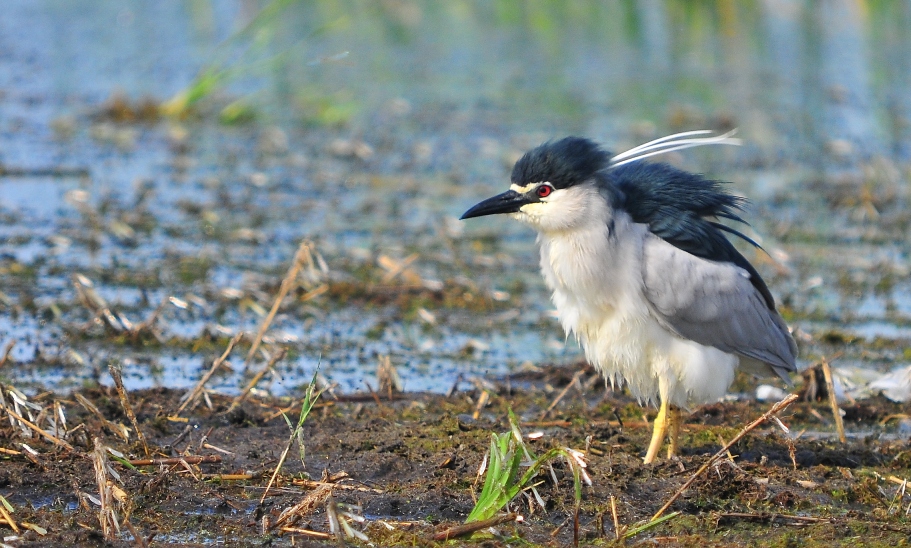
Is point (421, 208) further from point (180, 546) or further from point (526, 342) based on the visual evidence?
point (180, 546)

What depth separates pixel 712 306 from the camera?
197 inches

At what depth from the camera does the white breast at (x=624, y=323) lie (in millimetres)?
4910

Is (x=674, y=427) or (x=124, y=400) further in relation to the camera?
(x=674, y=427)

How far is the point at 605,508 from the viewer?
14.0ft

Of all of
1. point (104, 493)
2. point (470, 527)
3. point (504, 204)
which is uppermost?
point (504, 204)

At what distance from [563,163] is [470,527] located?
5.83 ft

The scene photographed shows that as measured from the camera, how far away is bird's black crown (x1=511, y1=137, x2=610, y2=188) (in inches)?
197

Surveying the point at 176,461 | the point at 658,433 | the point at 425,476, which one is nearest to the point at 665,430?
the point at 658,433

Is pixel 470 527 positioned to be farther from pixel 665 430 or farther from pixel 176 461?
pixel 665 430

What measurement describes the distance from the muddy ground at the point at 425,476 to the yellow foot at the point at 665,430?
0.08 m

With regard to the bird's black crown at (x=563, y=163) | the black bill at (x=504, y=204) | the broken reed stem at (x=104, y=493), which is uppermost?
the bird's black crown at (x=563, y=163)

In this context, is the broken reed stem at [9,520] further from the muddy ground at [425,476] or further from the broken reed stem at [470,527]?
the broken reed stem at [470,527]

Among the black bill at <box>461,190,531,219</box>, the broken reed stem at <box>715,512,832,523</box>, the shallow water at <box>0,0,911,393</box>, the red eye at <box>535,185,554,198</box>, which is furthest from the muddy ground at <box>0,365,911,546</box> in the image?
the red eye at <box>535,185,554,198</box>

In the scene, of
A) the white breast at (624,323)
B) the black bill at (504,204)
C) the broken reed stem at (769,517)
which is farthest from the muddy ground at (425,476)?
the black bill at (504,204)
